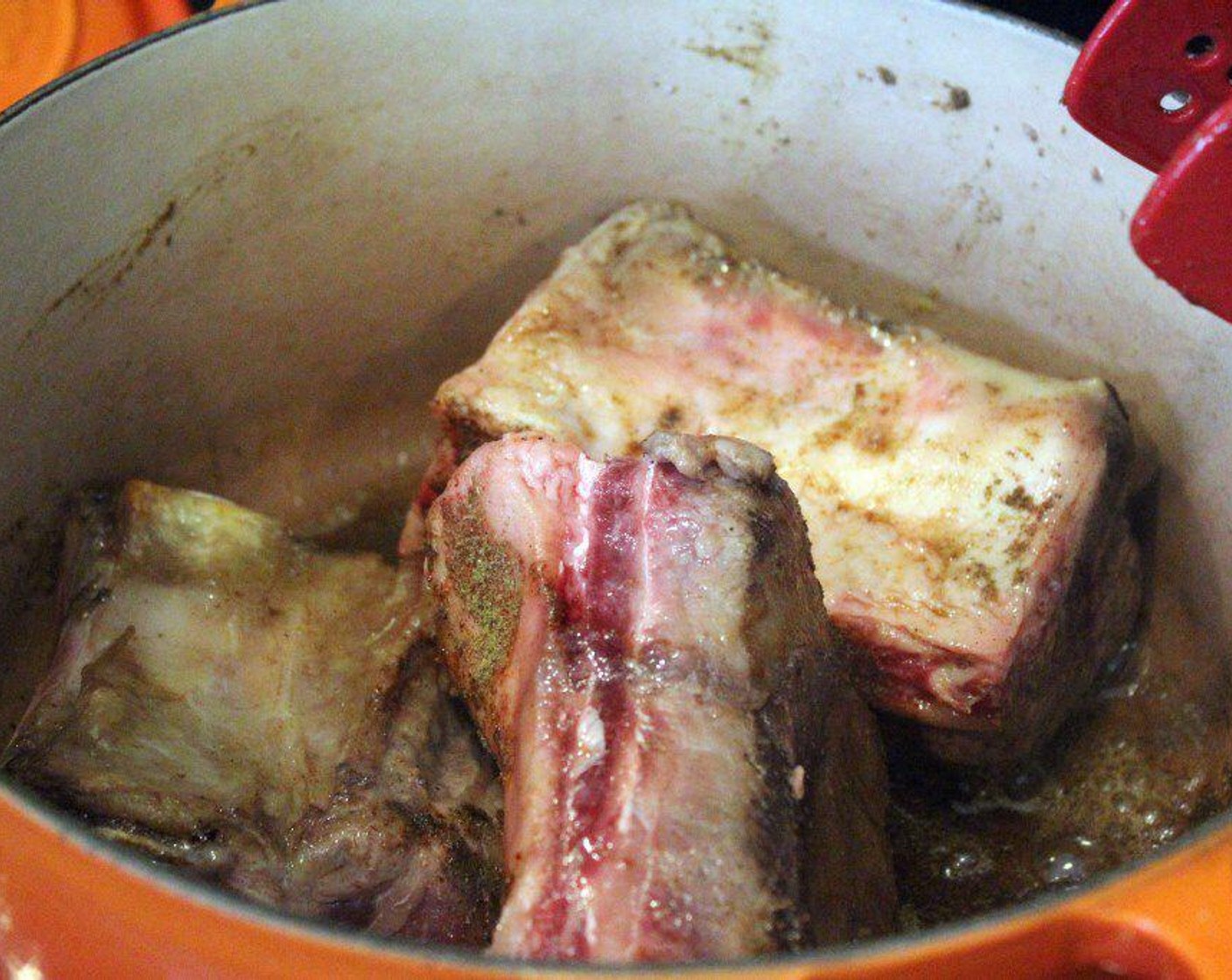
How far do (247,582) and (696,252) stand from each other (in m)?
0.68

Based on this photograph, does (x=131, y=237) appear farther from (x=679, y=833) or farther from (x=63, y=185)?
(x=679, y=833)

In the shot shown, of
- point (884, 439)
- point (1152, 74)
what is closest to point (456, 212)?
point (884, 439)

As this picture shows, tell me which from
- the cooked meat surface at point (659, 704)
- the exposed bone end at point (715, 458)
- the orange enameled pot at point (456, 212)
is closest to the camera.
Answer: the cooked meat surface at point (659, 704)

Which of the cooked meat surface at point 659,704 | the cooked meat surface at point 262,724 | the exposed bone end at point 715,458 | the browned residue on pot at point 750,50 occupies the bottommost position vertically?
the cooked meat surface at point 262,724

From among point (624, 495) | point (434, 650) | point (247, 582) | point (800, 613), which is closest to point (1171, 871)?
point (800, 613)

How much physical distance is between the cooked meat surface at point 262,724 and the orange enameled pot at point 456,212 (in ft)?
0.64

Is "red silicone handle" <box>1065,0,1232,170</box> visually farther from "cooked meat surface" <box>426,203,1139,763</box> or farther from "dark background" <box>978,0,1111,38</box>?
"dark background" <box>978,0,1111,38</box>

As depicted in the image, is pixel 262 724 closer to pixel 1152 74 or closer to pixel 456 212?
pixel 456 212

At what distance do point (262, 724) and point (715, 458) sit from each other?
21.1 inches

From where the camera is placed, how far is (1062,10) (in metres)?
1.79

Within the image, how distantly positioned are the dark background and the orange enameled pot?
41 cm

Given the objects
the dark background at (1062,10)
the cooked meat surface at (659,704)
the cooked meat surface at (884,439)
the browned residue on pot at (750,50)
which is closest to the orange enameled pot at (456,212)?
the browned residue on pot at (750,50)

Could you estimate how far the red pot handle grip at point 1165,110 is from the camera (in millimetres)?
893

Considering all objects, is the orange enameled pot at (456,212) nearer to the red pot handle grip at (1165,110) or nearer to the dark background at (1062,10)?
the red pot handle grip at (1165,110)
